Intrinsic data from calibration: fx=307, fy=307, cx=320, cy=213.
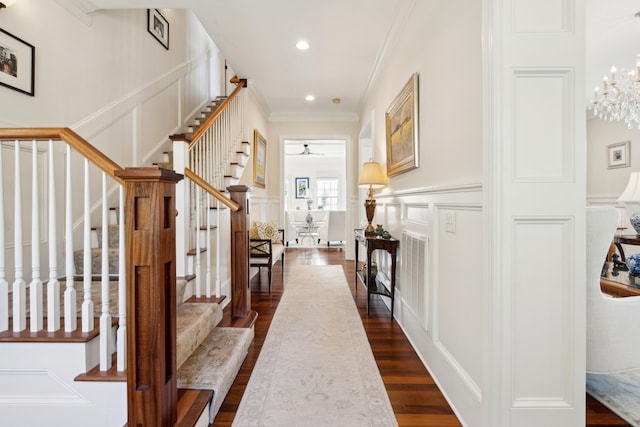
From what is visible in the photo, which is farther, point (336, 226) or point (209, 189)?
point (336, 226)

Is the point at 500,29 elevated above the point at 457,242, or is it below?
above

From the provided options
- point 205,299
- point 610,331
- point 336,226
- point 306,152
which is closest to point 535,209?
point 610,331

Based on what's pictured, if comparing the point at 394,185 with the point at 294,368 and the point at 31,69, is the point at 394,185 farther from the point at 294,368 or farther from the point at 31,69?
the point at 31,69

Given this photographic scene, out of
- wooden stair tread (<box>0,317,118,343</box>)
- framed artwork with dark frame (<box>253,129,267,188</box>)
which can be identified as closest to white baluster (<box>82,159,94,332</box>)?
wooden stair tread (<box>0,317,118,343</box>)

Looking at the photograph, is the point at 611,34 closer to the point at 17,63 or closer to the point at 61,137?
the point at 61,137

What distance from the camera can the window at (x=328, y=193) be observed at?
1102cm

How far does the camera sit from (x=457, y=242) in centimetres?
164

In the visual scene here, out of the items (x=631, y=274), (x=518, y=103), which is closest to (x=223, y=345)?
(x=518, y=103)

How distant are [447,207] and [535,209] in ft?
1.73

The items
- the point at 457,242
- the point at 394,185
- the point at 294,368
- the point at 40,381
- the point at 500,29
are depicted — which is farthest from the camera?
the point at 394,185

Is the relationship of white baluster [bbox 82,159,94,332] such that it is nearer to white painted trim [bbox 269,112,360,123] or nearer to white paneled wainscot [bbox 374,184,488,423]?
white paneled wainscot [bbox 374,184,488,423]

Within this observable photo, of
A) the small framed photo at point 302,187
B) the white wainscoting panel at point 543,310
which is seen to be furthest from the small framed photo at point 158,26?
the small framed photo at point 302,187

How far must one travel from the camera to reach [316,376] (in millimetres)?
1894

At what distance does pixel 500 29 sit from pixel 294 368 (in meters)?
2.09
